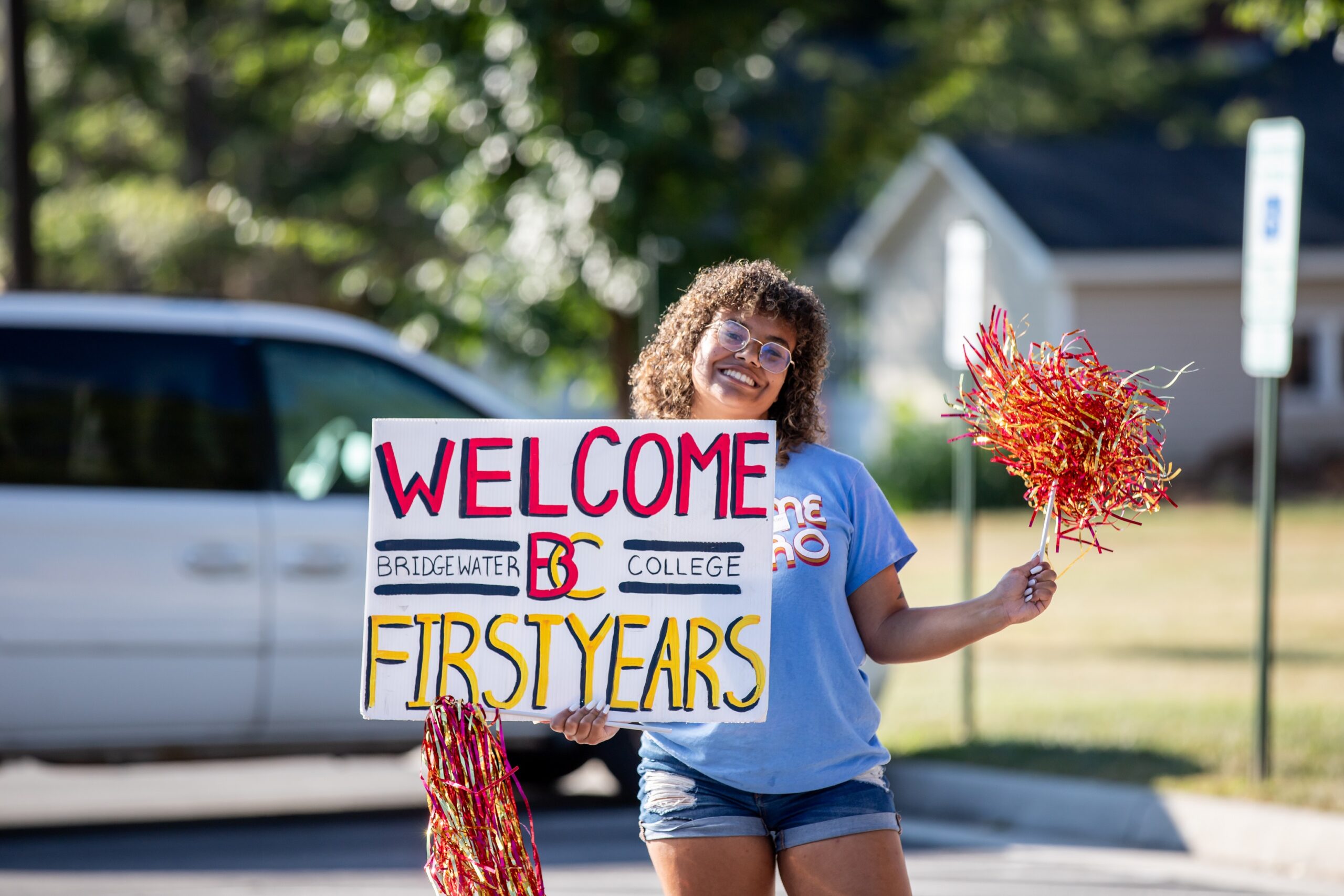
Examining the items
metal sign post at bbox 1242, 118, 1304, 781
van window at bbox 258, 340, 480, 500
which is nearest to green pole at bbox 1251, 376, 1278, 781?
metal sign post at bbox 1242, 118, 1304, 781

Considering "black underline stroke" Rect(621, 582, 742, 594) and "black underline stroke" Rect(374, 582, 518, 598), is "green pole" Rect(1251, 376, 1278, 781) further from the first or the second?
"black underline stroke" Rect(374, 582, 518, 598)

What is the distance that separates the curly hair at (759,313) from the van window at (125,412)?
356cm

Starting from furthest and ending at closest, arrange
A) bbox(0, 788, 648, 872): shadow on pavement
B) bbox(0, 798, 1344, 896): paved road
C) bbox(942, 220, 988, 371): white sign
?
bbox(942, 220, 988, 371): white sign
bbox(0, 788, 648, 872): shadow on pavement
bbox(0, 798, 1344, 896): paved road

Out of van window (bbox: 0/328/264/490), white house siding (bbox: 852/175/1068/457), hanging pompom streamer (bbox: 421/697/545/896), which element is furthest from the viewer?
white house siding (bbox: 852/175/1068/457)

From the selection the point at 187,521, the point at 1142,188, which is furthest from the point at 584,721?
the point at 1142,188

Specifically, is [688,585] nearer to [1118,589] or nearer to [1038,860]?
[1038,860]

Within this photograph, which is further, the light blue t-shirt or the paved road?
the paved road

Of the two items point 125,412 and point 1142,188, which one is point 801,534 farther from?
point 1142,188

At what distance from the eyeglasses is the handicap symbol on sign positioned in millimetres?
4206

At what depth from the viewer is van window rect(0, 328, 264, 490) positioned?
6.30 meters

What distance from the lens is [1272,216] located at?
6.66 meters

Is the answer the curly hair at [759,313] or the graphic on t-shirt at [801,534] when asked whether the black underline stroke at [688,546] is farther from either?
the curly hair at [759,313]

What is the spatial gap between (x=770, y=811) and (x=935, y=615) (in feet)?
1.56

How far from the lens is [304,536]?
6410 millimetres
